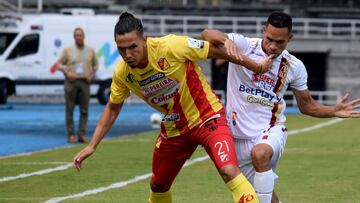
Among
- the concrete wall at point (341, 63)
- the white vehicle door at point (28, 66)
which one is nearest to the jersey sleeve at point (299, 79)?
the white vehicle door at point (28, 66)

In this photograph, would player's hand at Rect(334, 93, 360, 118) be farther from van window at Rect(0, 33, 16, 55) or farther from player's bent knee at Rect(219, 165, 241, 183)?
van window at Rect(0, 33, 16, 55)

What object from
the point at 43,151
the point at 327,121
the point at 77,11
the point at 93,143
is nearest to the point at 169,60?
A: the point at 93,143

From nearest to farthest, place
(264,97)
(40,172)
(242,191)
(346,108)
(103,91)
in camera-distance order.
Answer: (242,191) → (264,97) → (346,108) → (40,172) → (103,91)

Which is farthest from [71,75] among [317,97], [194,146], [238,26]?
[238,26]

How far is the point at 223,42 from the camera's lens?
9.27 meters

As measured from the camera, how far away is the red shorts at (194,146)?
30.3 ft

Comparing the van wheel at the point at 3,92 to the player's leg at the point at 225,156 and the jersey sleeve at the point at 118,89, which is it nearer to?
the jersey sleeve at the point at 118,89

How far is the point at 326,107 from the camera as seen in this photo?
33.8 ft

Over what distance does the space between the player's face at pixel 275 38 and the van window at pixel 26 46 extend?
31802 millimetres

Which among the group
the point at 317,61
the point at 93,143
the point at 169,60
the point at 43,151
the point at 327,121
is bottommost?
the point at 317,61

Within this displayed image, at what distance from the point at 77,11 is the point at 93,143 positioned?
31123 mm

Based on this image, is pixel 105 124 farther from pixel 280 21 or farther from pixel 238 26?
pixel 238 26

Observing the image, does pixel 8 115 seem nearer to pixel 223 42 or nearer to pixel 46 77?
pixel 46 77

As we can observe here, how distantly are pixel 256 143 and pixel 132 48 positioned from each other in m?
1.52
